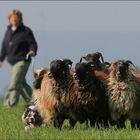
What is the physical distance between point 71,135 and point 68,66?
2464 millimetres

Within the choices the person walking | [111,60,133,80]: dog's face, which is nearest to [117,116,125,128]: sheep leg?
[111,60,133,80]: dog's face

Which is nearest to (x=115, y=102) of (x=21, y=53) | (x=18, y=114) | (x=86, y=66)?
(x=86, y=66)

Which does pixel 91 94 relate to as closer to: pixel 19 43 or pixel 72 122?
pixel 72 122

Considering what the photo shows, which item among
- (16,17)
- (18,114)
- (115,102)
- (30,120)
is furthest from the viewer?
(16,17)

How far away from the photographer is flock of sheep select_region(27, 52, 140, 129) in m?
16.6

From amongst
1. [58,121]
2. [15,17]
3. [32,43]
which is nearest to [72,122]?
[58,121]

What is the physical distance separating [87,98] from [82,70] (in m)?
0.54

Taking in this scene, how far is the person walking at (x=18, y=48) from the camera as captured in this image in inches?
926

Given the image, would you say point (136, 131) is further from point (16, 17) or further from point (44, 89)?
point (16, 17)

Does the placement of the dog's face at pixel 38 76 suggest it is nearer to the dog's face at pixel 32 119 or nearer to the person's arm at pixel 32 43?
the dog's face at pixel 32 119

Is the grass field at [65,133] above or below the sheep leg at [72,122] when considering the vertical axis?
below

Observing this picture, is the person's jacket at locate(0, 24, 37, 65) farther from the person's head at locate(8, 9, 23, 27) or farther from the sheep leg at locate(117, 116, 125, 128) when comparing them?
the sheep leg at locate(117, 116, 125, 128)

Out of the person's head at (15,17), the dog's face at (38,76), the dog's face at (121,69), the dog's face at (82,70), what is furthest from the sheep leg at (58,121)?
the person's head at (15,17)

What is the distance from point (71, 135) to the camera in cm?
1479
